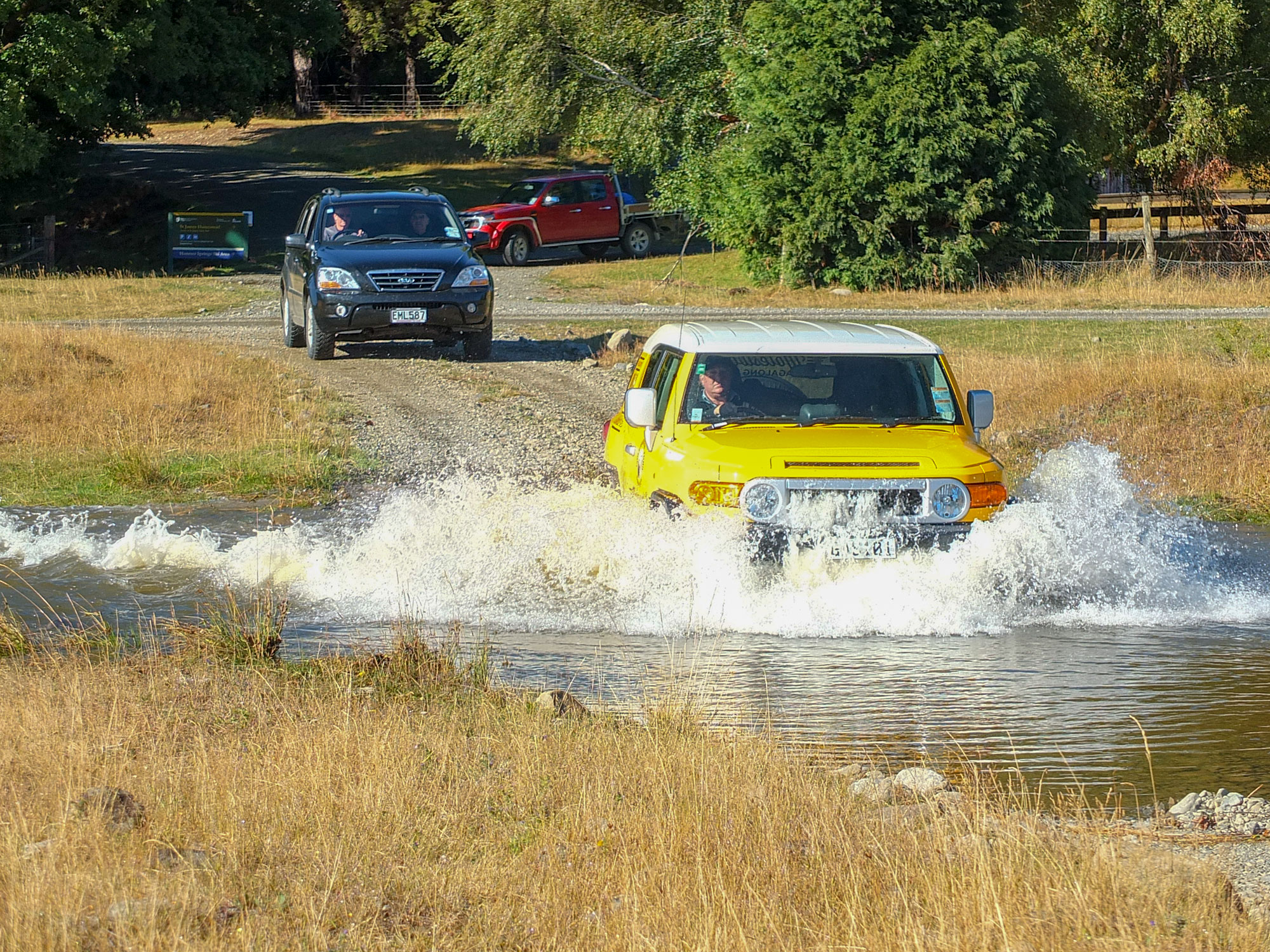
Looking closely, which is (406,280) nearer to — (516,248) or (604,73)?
(516,248)

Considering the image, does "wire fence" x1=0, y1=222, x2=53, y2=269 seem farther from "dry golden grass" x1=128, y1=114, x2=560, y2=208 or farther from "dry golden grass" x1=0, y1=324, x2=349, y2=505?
"dry golden grass" x1=0, y1=324, x2=349, y2=505

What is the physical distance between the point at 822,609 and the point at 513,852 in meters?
4.10

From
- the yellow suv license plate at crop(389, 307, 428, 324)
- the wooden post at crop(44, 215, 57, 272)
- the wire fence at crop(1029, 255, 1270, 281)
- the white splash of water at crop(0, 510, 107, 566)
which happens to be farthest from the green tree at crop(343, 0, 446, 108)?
the white splash of water at crop(0, 510, 107, 566)

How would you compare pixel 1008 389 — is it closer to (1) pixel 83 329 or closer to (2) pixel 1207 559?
(2) pixel 1207 559

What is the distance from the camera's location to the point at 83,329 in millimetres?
21203

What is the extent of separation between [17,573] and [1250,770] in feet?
25.3

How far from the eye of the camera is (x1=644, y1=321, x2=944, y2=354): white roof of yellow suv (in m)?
9.25

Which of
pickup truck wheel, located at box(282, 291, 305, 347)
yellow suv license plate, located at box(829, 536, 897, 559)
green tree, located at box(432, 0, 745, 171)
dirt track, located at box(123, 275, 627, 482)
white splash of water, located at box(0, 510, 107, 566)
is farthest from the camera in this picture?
green tree, located at box(432, 0, 745, 171)

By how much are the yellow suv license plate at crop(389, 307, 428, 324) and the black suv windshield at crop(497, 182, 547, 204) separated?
64.5 ft

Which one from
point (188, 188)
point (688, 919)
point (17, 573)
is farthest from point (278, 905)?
point (188, 188)

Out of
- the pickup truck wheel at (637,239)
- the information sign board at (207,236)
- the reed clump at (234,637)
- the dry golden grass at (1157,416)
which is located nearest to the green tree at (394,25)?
the pickup truck wheel at (637,239)

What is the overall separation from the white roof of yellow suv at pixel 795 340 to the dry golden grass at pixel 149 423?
16.7ft

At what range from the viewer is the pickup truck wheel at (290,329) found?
20.7 meters

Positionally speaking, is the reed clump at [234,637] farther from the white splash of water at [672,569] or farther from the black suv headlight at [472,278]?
the black suv headlight at [472,278]
